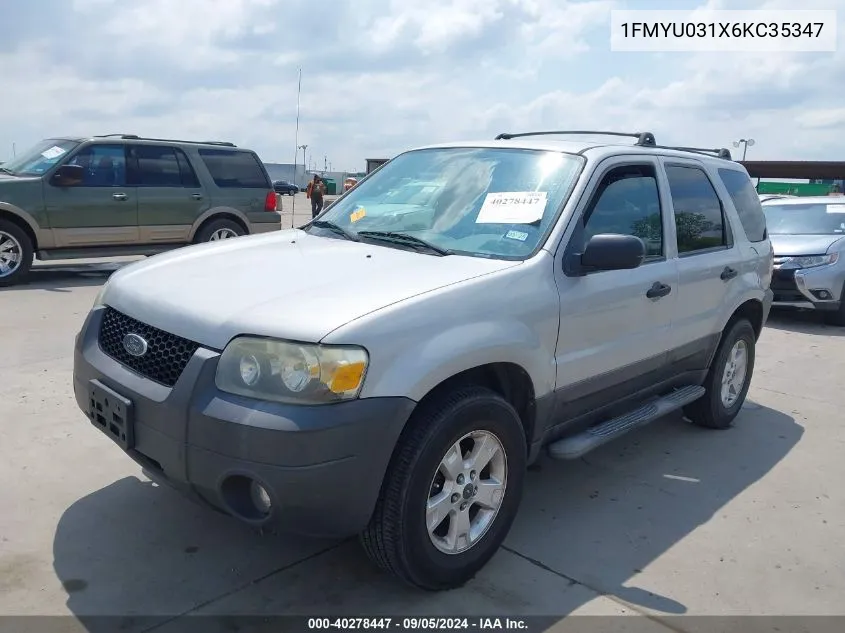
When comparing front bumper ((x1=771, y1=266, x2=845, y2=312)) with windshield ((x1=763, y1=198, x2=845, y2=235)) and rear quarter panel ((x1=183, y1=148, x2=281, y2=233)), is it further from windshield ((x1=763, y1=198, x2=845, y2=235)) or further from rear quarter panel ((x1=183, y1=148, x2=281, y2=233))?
rear quarter panel ((x1=183, y1=148, x2=281, y2=233))

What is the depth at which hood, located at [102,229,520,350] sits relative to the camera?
264 cm

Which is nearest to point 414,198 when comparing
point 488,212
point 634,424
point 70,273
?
point 488,212

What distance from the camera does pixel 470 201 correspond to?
3.73m

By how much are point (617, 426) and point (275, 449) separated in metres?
2.02

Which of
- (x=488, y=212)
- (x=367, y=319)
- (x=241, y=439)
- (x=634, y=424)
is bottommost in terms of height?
(x=634, y=424)

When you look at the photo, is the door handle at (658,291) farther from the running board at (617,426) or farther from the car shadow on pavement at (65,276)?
the car shadow on pavement at (65,276)

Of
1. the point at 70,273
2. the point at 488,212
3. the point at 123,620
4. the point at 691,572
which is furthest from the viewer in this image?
the point at 70,273

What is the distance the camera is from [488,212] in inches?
142

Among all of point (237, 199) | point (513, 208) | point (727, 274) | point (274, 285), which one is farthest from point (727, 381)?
point (237, 199)

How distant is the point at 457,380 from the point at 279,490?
33.2 inches

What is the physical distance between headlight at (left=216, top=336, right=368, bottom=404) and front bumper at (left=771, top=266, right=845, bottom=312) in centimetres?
782

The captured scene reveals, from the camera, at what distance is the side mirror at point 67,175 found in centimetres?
952

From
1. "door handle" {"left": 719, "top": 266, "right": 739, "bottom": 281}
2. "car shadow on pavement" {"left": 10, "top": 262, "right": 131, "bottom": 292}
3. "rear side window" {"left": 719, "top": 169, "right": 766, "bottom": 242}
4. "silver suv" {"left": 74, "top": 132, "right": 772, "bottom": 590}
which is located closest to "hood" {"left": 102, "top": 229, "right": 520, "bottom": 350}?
"silver suv" {"left": 74, "top": 132, "right": 772, "bottom": 590}

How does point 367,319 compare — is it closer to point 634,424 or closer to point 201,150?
point 634,424
